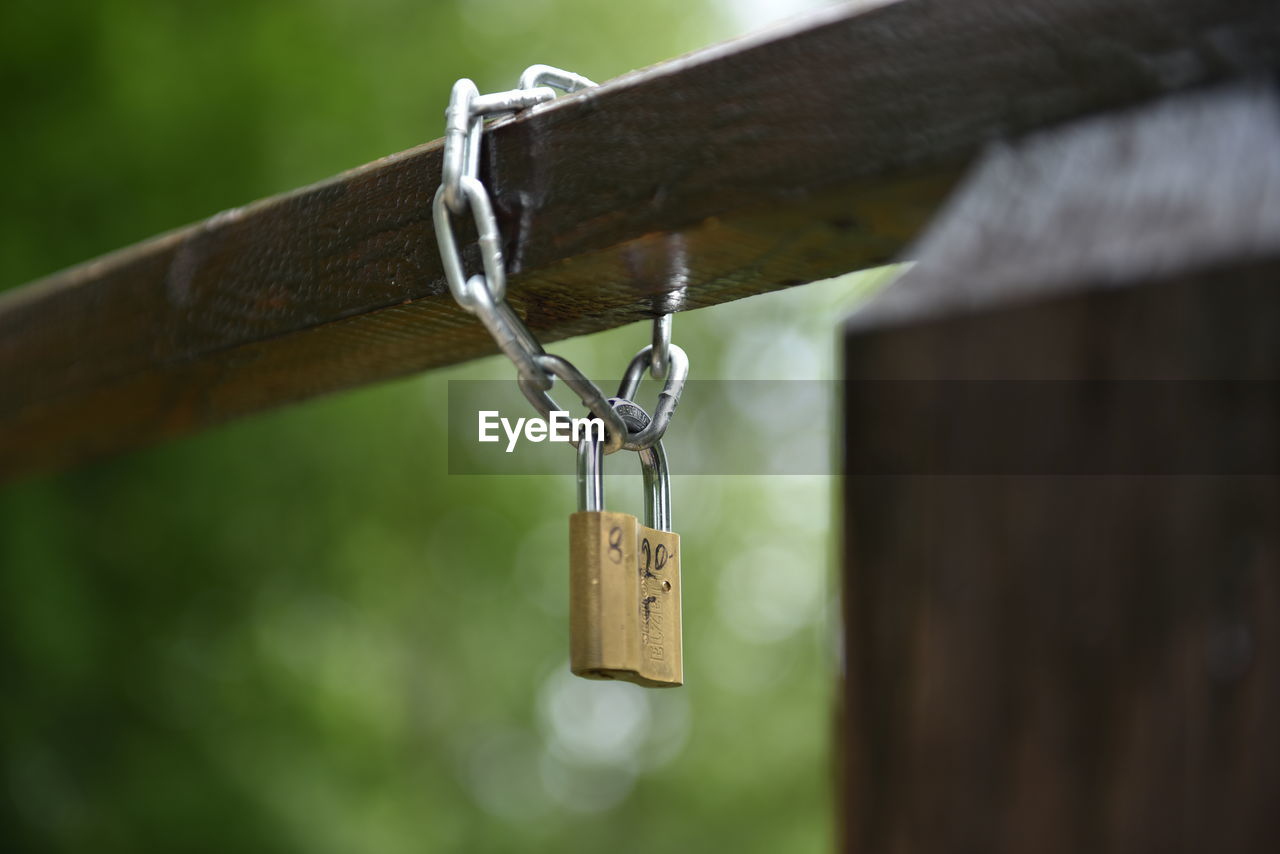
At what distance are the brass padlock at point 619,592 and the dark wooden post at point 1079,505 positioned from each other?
0.49 ft

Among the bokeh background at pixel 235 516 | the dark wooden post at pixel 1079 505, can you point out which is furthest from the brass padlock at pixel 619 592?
the bokeh background at pixel 235 516

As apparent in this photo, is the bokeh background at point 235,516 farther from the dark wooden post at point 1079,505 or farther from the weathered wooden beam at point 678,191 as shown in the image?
the dark wooden post at point 1079,505

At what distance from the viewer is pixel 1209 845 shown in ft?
0.87

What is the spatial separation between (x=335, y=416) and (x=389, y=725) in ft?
2.45

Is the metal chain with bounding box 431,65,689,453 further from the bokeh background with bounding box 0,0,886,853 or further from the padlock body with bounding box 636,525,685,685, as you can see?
the bokeh background with bounding box 0,0,886,853

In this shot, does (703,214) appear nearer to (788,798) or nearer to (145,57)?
(145,57)

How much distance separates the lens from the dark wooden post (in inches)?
10.9

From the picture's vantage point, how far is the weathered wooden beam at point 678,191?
0.34 m

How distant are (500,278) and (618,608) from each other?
135mm

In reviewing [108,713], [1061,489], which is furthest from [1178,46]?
[108,713]

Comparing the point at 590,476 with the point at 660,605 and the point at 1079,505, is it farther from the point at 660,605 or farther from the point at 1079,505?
the point at 1079,505

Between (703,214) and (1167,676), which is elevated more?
(703,214)

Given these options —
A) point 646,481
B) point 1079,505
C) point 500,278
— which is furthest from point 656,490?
point 1079,505

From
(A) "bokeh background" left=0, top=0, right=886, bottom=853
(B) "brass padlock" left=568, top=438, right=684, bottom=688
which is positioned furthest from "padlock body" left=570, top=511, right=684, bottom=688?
(A) "bokeh background" left=0, top=0, right=886, bottom=853
